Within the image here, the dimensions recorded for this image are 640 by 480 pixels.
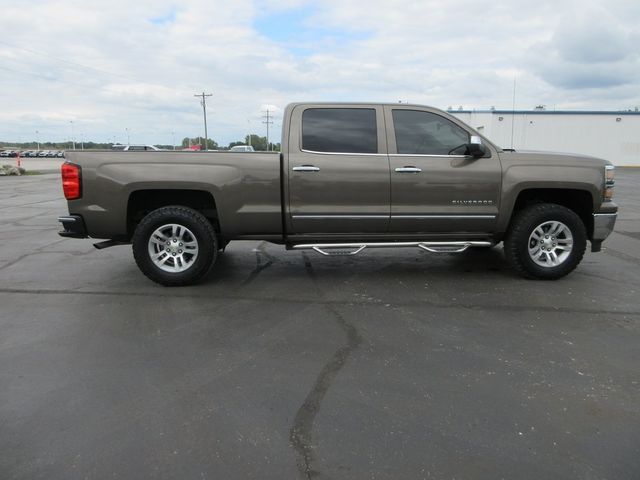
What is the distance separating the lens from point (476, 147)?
5477 mm

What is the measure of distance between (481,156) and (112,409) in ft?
14.7

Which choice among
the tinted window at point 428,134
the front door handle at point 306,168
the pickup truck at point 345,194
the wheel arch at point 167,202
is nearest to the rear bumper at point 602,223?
the pickup truck at point 345,194

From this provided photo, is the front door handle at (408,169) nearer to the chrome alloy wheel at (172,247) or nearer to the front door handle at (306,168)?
the front door handle at (306,168)

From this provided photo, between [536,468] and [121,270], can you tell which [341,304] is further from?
[121,270]

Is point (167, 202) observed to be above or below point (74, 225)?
above

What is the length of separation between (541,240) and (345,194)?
7.82ft

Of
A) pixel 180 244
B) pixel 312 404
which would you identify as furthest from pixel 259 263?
pixel 312 404

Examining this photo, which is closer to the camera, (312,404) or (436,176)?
(312,404)

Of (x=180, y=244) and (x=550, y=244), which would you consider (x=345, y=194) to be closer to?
(x=180, y=244)

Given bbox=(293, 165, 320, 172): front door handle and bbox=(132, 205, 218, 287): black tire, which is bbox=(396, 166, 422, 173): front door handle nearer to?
bbox=(293, 165, 320, 172): front door handle

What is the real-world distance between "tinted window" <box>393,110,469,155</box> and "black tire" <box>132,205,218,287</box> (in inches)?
95.4

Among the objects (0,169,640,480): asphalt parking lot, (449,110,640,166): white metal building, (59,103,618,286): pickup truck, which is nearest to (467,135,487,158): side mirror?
(59,103,618,286): pickup truck

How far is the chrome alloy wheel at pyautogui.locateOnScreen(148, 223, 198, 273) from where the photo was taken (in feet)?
18.1

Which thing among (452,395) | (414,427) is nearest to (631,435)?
(452,395)
